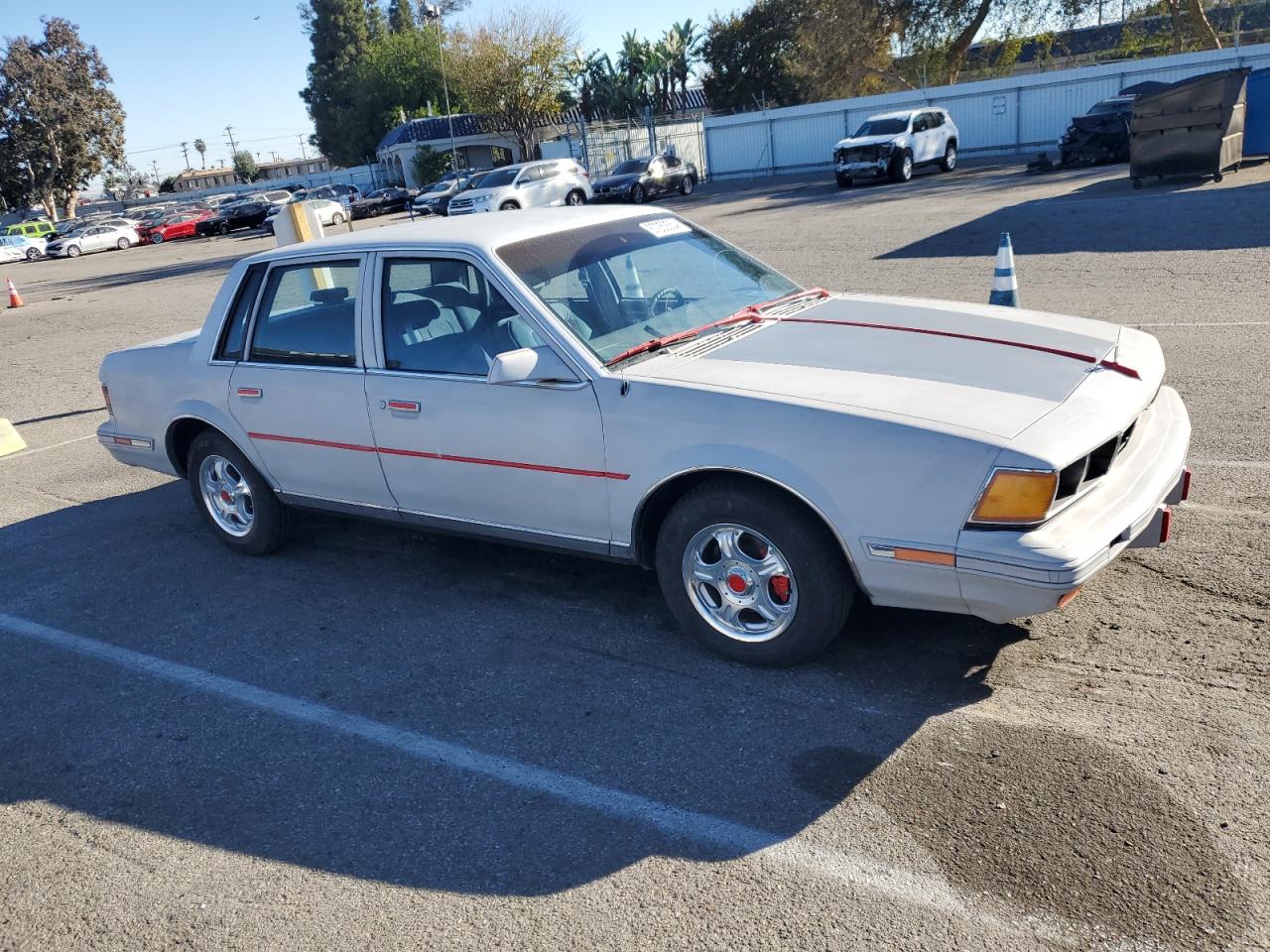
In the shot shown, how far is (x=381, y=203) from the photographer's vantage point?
147 feet

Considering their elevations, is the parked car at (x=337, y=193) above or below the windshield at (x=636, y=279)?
above

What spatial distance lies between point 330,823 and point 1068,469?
264cm

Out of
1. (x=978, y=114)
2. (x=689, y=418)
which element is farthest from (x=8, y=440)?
(x=978, y=114)

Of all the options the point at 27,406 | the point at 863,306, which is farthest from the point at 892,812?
the point at 27,406

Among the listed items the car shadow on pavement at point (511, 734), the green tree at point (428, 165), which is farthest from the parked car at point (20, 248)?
the car shadow on pavement at point (511, 734)

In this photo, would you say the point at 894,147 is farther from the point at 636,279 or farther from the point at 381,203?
the point at 381,203

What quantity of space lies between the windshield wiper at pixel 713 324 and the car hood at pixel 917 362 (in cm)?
8

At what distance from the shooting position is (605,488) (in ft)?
13.3

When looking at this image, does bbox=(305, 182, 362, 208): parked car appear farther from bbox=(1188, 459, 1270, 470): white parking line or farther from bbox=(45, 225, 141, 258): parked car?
bbox=(1188, 459, 1270, 470): white parking line

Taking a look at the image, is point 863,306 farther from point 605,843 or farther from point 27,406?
point 27,406

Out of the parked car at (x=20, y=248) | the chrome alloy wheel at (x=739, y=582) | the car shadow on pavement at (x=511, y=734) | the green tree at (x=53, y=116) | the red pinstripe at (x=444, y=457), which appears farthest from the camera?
the green tree at (x=53, y=116)

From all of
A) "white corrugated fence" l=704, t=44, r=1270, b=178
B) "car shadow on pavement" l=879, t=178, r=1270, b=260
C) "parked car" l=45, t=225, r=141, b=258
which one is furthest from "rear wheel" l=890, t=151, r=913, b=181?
"parked car" l=45, t=225, r=141, b=258

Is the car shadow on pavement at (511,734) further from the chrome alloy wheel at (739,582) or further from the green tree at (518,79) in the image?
the green tree at (518,79)

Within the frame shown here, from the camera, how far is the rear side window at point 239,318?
210 inches
